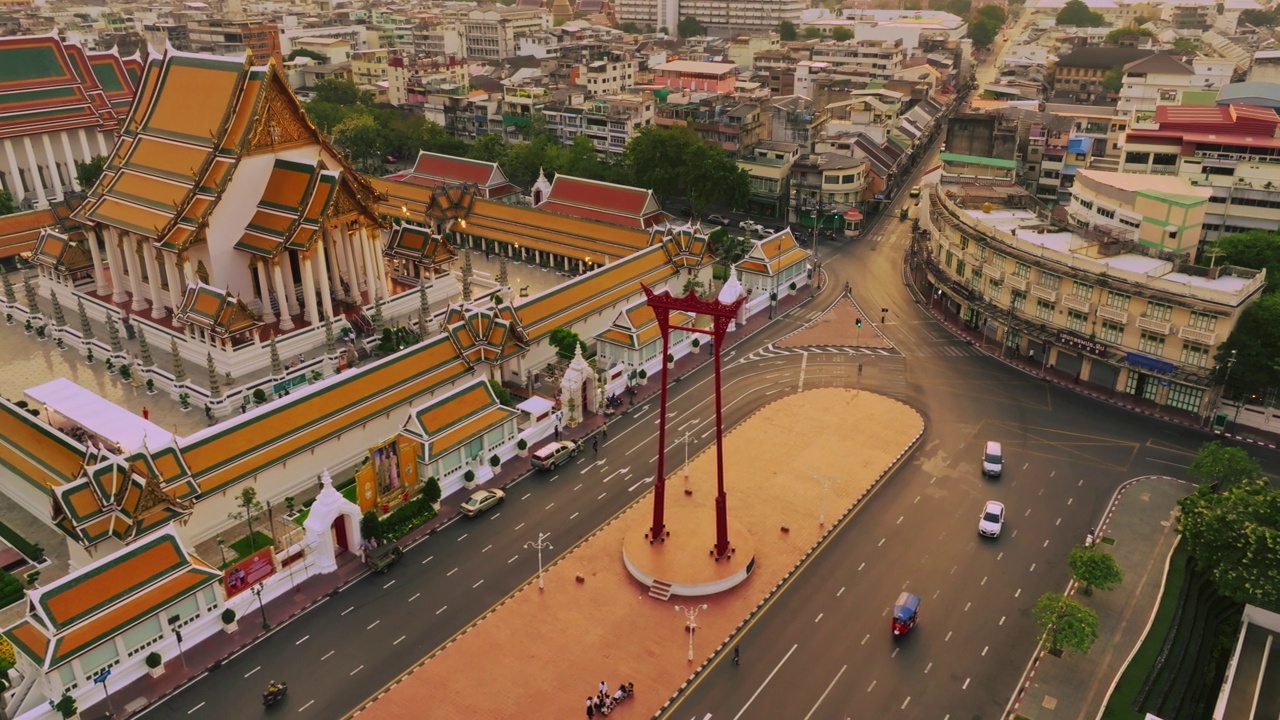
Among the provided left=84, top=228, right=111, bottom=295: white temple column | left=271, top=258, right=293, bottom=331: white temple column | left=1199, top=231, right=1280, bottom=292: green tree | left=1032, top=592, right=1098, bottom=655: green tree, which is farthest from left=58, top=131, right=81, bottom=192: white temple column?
left=1199, top=231, right=1280, bottom=292: green tree

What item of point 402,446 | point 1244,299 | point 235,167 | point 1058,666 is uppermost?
point 235,167

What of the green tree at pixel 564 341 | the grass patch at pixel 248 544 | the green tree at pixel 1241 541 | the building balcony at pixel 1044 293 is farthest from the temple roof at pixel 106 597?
the building balcony at pixel 1044 293

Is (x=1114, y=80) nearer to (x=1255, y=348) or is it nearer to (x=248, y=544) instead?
(x=1255, y=348)

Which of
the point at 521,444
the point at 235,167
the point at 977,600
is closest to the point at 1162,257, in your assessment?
the point at 977,600

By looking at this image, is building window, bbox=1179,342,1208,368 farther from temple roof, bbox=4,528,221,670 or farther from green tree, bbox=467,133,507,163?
green tree, bbox=467,133,507,163

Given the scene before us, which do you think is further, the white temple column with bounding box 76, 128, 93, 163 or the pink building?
the pink building

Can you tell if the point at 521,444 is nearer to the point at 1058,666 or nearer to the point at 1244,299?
the point at 1058,666

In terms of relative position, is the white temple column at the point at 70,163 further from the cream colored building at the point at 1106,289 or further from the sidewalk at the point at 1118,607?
the sidewalk at the point at 1118,607

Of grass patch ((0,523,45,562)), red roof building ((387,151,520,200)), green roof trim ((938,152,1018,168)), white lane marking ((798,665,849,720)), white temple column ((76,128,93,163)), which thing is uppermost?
white temple column ((76,128,93,163))
